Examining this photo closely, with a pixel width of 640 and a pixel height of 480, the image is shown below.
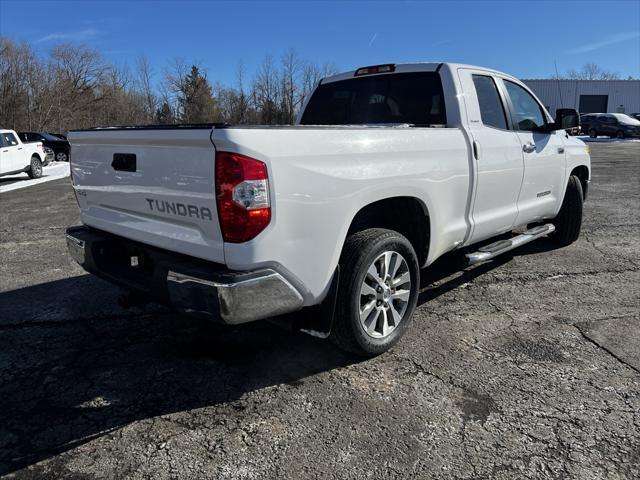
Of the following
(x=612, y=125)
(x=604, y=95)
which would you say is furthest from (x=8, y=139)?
(x=604, y=95)

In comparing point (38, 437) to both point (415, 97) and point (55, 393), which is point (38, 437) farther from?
point (415, 97)

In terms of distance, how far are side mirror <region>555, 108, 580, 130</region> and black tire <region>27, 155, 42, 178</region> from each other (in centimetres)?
1698

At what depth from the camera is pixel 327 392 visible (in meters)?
2.90

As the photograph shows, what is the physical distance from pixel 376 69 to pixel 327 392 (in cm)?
293

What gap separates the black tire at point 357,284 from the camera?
2.93 m

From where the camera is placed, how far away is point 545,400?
9.16 ft

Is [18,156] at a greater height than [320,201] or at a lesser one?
greater

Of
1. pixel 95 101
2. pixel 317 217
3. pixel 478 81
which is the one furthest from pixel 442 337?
pixel 95 101

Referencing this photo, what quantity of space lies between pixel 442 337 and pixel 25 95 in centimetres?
4606

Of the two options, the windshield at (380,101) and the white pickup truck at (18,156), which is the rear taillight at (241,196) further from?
the white pickup truck at (18,156)

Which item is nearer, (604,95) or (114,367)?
(114,367)

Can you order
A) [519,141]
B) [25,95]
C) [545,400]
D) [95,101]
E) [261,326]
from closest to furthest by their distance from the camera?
[545,400], [261,326], [519,141], [25,95], [95,101]

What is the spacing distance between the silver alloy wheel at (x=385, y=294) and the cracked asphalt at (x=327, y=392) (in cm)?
24

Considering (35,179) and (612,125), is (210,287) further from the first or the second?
(612,125)
